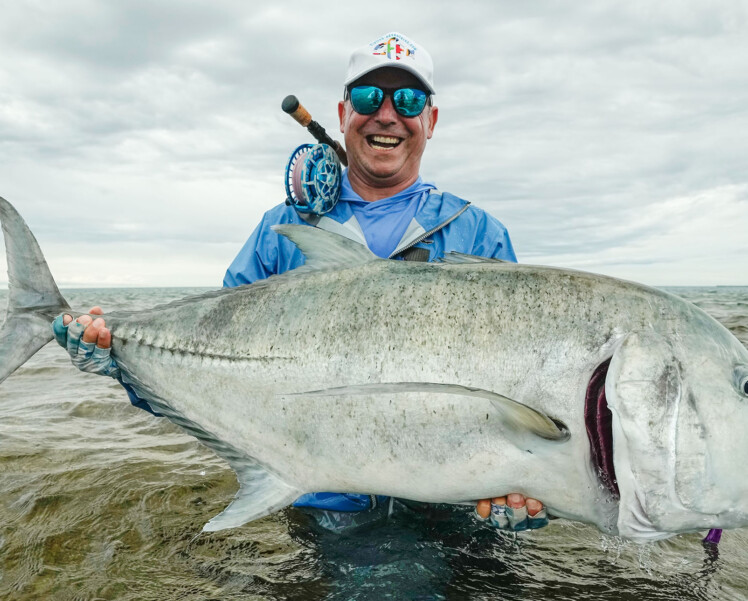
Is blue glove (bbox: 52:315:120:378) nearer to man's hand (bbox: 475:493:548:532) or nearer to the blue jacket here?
the blue jacket

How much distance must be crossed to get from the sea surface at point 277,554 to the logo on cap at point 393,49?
2554mm

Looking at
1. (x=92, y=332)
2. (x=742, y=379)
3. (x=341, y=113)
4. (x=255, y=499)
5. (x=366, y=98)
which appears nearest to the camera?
(x=742, y=379)

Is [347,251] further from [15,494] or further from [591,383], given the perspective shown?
[15,494]

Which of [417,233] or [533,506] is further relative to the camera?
[417,233]

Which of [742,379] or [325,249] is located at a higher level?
[325,249]

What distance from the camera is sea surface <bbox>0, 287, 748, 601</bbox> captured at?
9.39 feet

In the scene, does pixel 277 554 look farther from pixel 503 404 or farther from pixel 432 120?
pixel 432 120

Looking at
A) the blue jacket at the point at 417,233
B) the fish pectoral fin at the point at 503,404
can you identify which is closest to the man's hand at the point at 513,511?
the fish pectoral fin at the point at 503,404

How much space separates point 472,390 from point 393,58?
2.20 meters

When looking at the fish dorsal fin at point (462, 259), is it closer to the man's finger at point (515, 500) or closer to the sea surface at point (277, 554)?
the man's finger at point (515, 500)

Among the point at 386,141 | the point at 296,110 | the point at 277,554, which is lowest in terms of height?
the point at 277,554

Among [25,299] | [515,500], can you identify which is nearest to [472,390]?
[515,500]

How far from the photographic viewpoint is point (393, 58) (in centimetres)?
337

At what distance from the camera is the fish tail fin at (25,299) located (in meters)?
2.91
